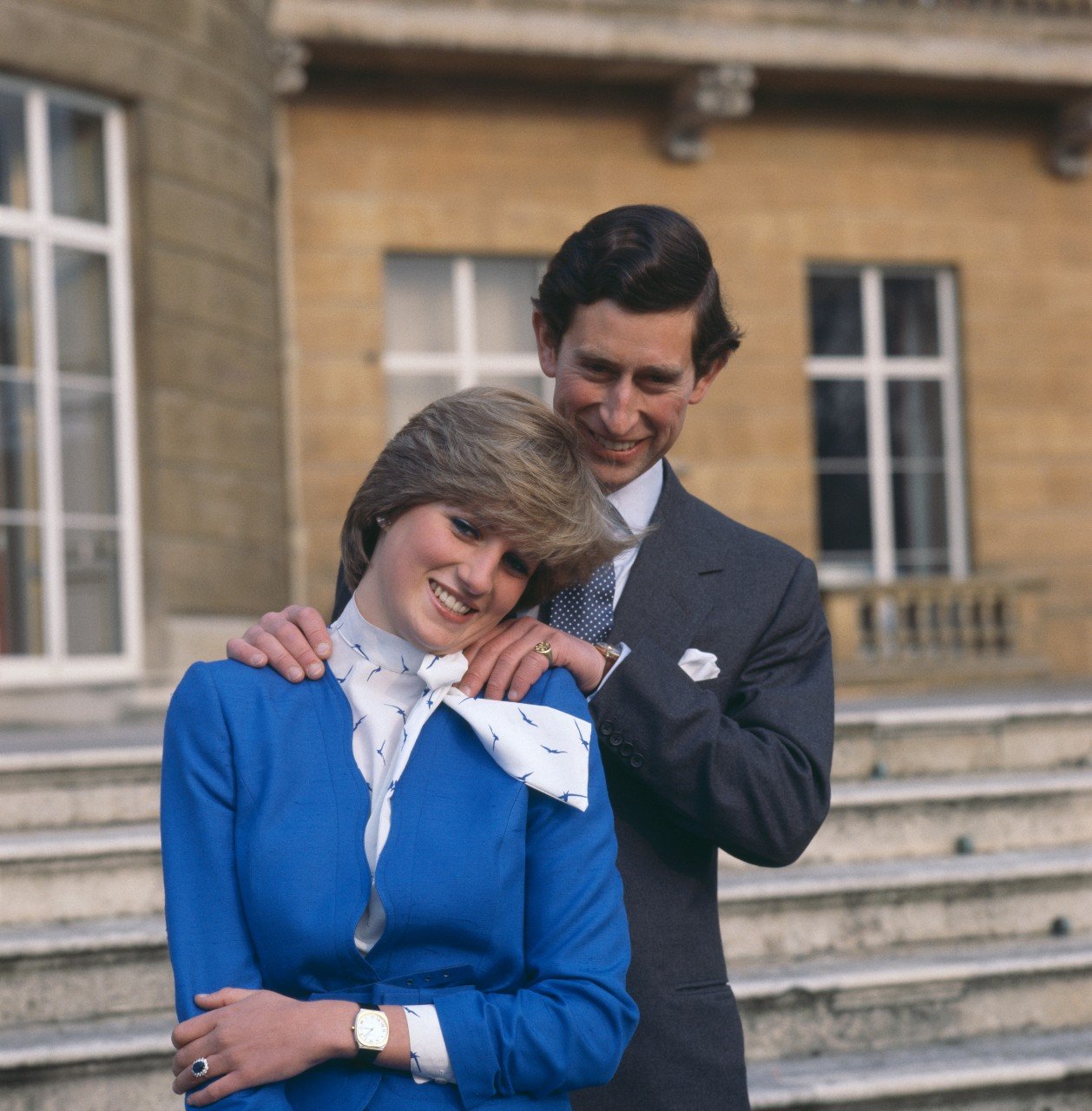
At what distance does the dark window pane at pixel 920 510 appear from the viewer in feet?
31.9

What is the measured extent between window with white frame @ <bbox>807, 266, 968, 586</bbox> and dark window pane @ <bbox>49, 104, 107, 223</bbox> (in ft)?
14.6

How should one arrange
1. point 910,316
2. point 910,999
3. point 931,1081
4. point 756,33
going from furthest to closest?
1. point 910,316
2. point 756,33
3. point 910,999
4. point 931,1081

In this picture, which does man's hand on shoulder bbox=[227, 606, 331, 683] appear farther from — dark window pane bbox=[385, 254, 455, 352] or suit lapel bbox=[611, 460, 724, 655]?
dark window pane bbox=[385, 254, 455, 352]

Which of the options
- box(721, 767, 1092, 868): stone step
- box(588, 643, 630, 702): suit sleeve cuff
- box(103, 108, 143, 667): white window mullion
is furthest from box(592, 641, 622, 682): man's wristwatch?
box(103, 108, 143, 667): white window mullion

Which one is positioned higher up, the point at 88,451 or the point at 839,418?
the point at 839,418

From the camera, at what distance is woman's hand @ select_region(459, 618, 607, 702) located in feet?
5.44

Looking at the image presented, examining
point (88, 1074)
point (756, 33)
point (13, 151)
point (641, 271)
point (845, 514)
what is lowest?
point (88, 1074)

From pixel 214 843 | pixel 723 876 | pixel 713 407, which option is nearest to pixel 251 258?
pixel 713 407

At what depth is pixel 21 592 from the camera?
6.75m

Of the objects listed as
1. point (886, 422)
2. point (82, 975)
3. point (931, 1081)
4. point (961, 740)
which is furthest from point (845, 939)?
point (886, 422)

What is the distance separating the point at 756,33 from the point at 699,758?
7.96 meters

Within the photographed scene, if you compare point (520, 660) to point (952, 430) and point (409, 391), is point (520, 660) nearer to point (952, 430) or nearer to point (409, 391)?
point (409, 391)

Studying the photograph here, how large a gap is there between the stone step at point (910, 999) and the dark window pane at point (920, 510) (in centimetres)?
599

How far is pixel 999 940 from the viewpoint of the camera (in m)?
4.07
